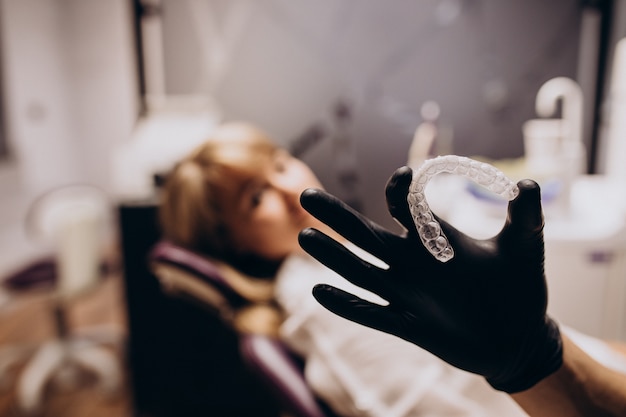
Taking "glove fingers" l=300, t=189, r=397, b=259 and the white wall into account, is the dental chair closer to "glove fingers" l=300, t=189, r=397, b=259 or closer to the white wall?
"glove fingers" l=300, t=189, r=397, b=259

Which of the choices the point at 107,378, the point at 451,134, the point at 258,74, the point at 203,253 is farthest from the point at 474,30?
the point at 107,378

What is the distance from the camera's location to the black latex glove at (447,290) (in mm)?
603

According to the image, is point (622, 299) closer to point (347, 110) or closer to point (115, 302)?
point (347, 110)

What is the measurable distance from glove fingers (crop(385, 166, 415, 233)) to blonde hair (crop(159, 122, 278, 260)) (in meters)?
0.86

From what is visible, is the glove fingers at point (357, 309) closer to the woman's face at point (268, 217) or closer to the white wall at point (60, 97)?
the woman's face at point (268, 217)

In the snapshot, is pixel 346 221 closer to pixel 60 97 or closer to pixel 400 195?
pixel 400 195

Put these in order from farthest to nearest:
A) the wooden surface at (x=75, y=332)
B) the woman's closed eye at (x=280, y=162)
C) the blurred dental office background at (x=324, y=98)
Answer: the wooden surface at (x=75, y=332)
the blurred dental office background at (x=324, y=98)
the woman's closed eye at (x=280, y=162)

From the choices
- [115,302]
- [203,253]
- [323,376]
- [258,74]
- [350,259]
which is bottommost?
[115,302]

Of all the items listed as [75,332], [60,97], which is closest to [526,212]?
[75,332]

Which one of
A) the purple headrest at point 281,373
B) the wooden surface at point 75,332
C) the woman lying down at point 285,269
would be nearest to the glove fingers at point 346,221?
the woman lying down at point 285,269

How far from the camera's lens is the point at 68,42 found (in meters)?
4.62

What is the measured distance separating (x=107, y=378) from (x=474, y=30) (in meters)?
2.65

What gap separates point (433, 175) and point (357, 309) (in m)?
0.18

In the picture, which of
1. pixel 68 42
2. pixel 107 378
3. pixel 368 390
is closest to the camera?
pixel 368 390
